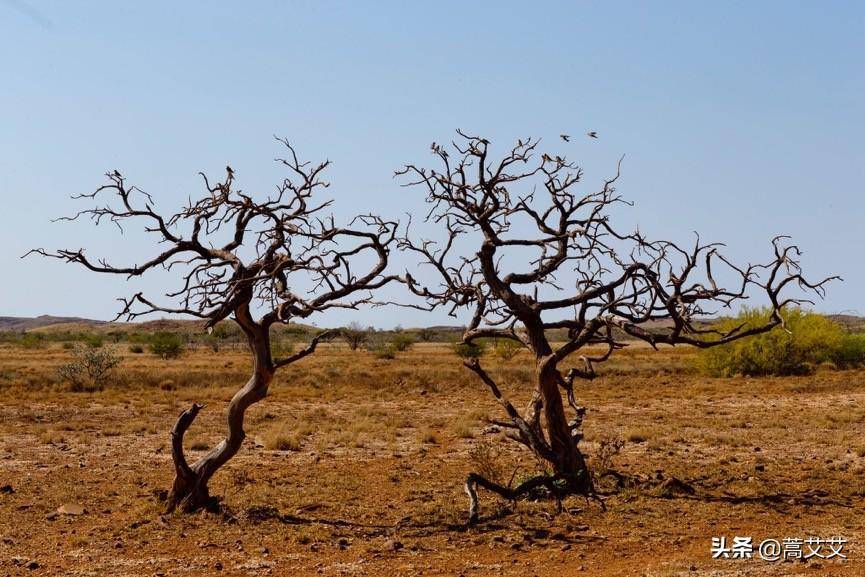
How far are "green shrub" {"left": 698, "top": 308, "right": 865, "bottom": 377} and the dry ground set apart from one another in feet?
32.4

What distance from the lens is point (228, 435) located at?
11.2 meters

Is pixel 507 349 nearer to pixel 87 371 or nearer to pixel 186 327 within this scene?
pixel 87 371

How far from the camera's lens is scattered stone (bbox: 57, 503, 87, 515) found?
12310 millimetres

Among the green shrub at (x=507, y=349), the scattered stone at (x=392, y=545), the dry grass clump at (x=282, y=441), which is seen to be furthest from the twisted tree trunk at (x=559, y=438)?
the green shrub at (x=507, y=349)

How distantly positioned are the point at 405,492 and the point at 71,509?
181 inches

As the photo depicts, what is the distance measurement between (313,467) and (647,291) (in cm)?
760

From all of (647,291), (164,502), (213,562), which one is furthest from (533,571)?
(164,502)

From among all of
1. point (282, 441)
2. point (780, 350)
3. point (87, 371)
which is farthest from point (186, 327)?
point (282, 441)

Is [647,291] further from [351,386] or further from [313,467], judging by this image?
[351,386]

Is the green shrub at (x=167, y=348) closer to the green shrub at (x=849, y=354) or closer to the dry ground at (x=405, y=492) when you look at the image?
the dry ground at (x=405, y=492)

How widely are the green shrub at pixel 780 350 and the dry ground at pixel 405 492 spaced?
988 centimetres

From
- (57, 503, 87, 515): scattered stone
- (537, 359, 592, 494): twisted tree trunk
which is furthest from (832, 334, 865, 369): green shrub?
(57, 503, 87, 515): scattered stone

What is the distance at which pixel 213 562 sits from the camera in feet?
31.6

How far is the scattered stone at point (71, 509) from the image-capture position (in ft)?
40.4
